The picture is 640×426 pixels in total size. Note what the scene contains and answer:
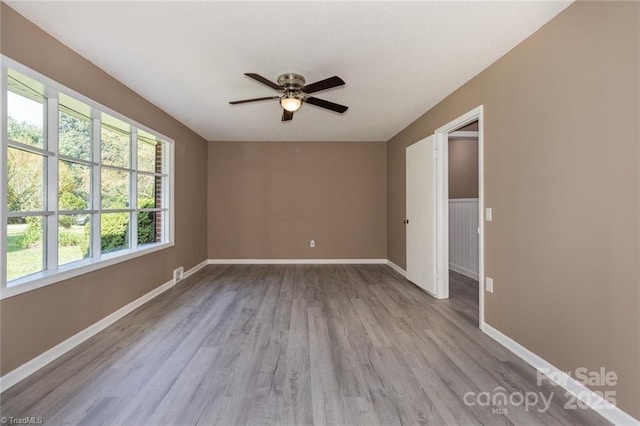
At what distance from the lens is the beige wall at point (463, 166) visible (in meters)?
5.63

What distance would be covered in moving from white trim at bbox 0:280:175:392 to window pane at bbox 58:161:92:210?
3.66 ft

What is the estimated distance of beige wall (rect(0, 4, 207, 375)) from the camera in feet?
6.25

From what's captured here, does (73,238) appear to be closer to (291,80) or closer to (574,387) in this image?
(291,80)

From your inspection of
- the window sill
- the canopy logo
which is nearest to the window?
the window sill

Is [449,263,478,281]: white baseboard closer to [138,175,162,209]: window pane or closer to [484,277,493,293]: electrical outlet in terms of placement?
[484,277,493,293]: electrical outlet

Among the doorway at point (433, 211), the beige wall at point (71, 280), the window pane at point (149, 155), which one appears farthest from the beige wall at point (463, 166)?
the window pane at point (149, 155)

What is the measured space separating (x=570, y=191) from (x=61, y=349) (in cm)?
392

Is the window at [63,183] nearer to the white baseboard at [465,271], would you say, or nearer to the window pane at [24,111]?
the window pane at [24,111]

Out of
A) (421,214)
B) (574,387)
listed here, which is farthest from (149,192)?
(574,387)

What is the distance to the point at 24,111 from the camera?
7.03 feet

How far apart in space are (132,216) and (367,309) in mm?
3102

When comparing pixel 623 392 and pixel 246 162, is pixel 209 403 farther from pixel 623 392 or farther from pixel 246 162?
pixel 246 162

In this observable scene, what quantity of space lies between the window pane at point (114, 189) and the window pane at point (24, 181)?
0.70m

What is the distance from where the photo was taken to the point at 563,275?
1.91 metres
